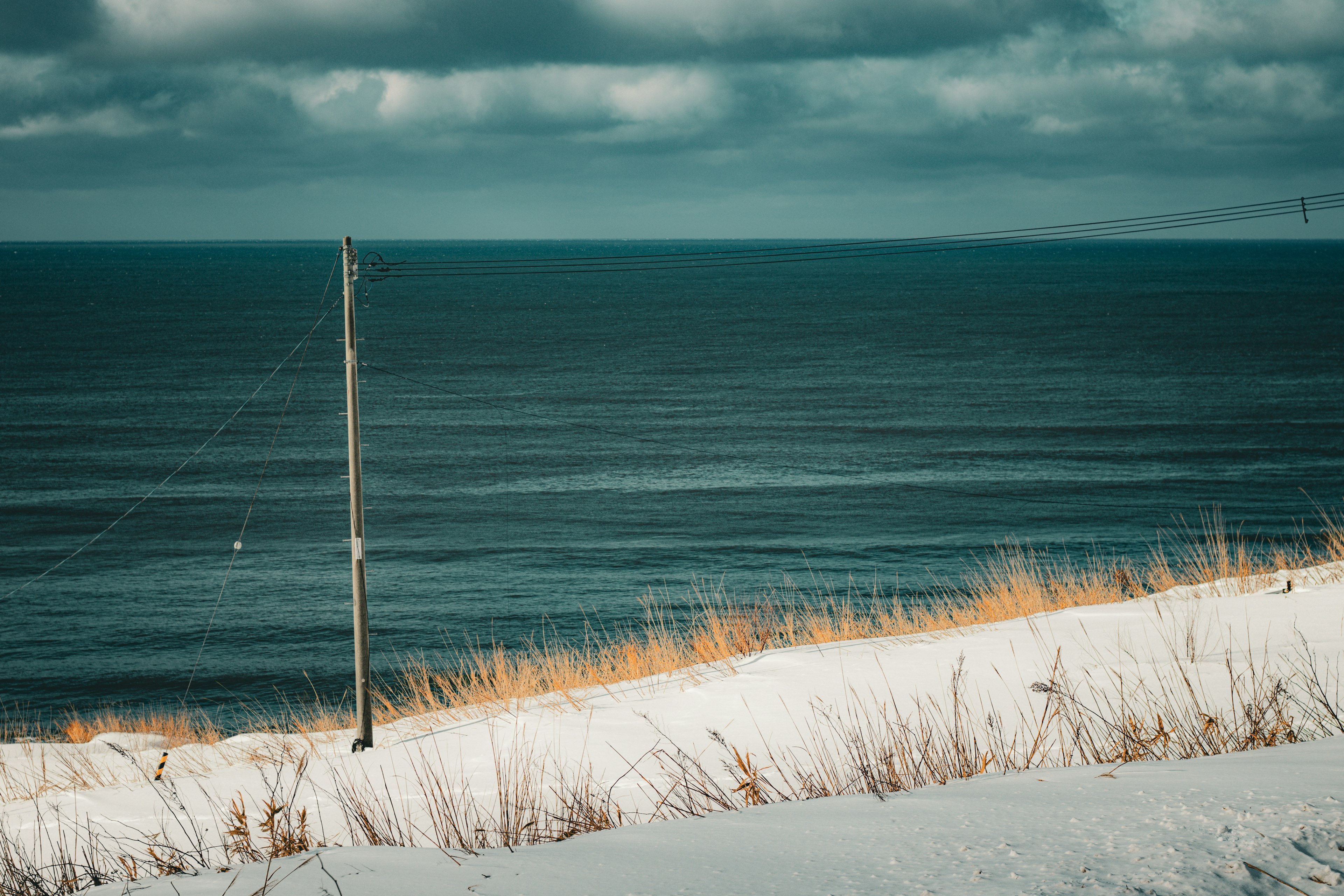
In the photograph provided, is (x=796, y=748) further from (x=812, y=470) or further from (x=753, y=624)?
(x=812, y=470)

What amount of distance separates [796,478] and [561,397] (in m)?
23.5

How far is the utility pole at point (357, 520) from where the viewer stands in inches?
527

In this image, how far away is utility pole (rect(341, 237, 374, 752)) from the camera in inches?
527

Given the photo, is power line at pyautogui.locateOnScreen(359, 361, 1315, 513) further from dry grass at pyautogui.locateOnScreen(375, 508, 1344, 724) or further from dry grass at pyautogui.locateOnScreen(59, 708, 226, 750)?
dry grass at pyautogui.locateOnScreen(59, 708, 226, 750)

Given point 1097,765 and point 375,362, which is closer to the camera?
point 1097,765

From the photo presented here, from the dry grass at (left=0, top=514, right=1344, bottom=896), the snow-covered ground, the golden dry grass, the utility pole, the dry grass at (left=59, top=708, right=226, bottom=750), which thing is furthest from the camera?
the dry grass at (left=59, top=708, right=226, bottom=750)

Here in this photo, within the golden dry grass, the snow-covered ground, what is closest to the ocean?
the golden dry grass

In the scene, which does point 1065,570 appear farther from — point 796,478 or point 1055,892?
point 1055,892

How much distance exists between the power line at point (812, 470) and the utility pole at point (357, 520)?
26.9 m

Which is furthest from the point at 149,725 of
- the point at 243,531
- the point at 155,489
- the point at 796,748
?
the point at 155,489

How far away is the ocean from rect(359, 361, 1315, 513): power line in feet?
0.76

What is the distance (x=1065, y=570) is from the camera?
86.7ft

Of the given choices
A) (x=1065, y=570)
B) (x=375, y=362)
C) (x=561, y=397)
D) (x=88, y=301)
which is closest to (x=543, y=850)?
(x=1065, y=570)

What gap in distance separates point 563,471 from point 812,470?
10558mm
